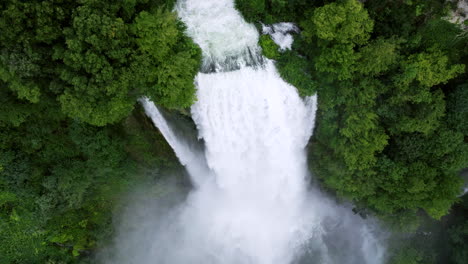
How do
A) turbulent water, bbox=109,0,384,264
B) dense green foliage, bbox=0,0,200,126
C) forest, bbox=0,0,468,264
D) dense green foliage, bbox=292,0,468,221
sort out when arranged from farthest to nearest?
turbulent water, bbox=109,0,384,264
dense green foliage, bbox=292,0,468,221
forest, bbox=0,0,468,264
dense green foliage, bbox=0,0,200,126

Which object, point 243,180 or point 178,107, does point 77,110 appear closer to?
point 178,107

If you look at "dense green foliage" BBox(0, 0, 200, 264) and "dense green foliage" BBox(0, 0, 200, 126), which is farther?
"dense green foliage" BBox(0, 0, 200, 264)

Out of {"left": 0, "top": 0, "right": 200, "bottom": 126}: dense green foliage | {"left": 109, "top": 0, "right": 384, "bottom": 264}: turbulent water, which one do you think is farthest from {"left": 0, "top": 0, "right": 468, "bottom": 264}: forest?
{"left": 109, "top": 0, "right": 384, "bottom": 264}: turbulent water

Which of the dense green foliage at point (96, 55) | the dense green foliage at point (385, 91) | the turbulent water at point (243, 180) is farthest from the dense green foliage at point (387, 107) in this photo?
the dense green foliage at point (96, 55)

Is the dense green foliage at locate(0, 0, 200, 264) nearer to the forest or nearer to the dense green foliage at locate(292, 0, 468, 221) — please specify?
the forest

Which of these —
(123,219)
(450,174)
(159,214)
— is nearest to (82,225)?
(123,219)

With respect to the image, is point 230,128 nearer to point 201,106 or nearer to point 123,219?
point 201,106

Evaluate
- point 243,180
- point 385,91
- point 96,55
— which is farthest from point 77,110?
point 385,91
